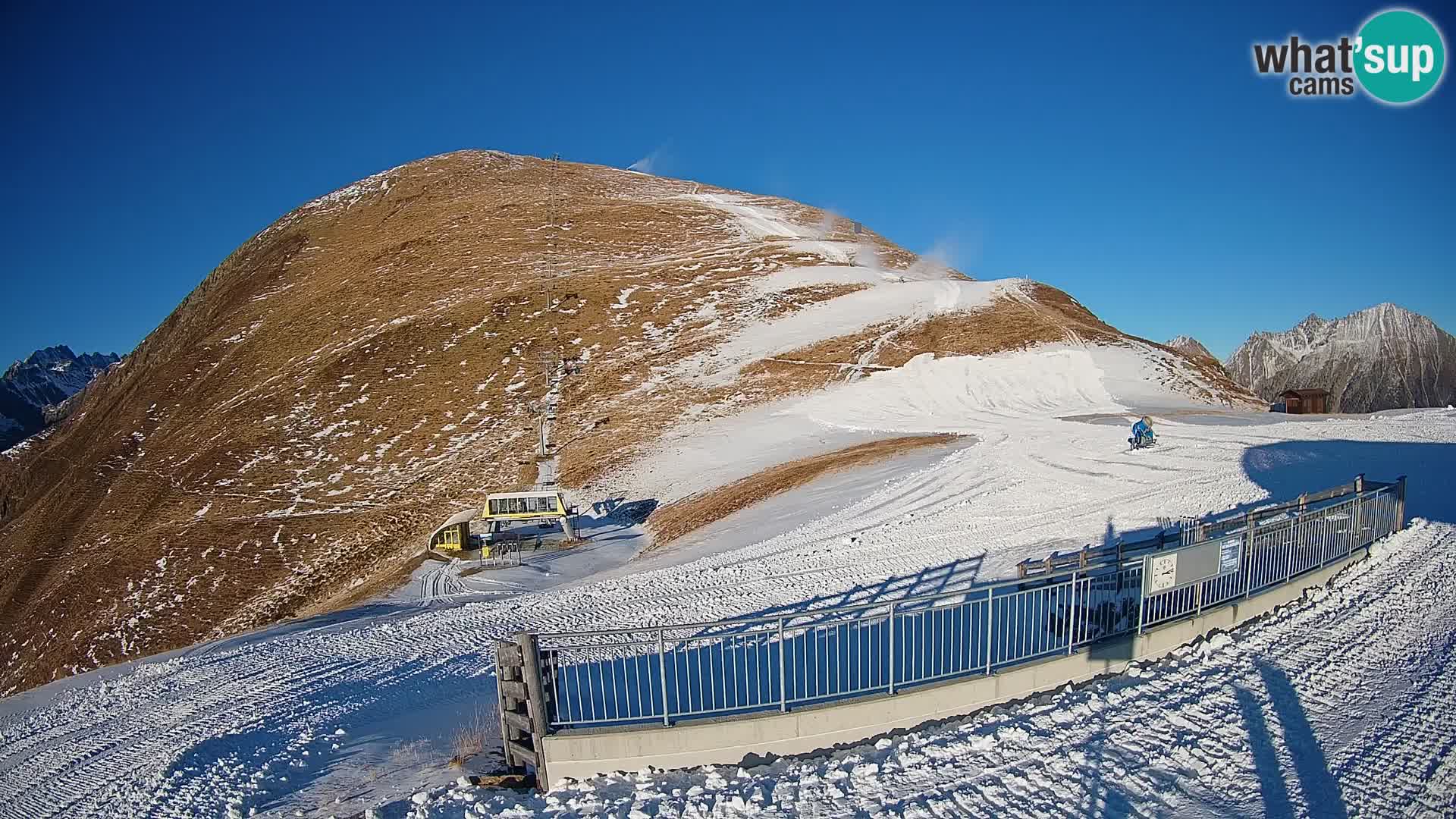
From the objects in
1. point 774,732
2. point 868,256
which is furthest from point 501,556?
point 868,256

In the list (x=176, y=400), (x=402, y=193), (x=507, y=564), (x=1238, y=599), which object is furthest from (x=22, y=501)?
(x=1238, y=599)

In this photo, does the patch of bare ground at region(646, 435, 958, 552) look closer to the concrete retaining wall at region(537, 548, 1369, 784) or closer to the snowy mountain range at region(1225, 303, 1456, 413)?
the concrete retaining wall at region(537, 548, 1369, 784)

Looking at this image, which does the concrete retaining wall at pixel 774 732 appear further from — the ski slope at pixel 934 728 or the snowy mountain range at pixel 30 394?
the snowy mountain range at pixel 30 394

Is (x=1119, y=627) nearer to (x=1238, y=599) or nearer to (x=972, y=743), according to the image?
(x=1238, y=599)

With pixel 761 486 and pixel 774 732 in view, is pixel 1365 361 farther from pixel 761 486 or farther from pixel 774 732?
pixel 774 732

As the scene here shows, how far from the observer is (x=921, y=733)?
7.74 meters

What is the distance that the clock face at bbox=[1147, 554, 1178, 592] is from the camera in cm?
870

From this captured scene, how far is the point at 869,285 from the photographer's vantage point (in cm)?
5881

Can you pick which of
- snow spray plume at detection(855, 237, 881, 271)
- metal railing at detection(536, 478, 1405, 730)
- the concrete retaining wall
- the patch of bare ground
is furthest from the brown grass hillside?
the concrete retaining wall

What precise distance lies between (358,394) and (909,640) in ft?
156

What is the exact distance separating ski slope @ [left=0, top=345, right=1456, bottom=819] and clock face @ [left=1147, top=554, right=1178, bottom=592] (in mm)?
908

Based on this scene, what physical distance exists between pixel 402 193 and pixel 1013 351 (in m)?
72.5

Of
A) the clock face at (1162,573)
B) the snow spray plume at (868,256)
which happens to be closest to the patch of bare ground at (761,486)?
the clock face at (1162,573)

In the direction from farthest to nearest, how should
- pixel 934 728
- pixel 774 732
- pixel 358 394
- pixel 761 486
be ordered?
pixel 358 394
pixel 761 486
pixel 934 728
pixel 774 732
